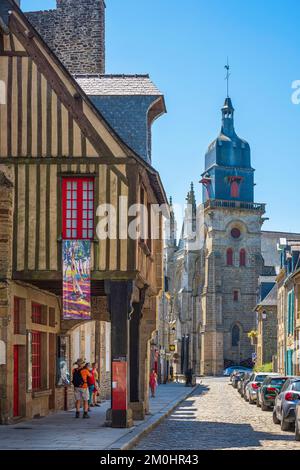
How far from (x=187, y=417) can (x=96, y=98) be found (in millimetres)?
9448

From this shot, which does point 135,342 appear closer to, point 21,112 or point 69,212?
point 69,212

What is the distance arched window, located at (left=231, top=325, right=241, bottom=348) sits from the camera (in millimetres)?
105875

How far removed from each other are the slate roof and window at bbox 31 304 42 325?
5755 millimetres

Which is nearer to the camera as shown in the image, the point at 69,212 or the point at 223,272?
the point at 69,212

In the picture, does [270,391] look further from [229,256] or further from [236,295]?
[229,256]

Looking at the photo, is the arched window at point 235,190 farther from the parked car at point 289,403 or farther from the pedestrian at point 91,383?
the parked car at point 289,403

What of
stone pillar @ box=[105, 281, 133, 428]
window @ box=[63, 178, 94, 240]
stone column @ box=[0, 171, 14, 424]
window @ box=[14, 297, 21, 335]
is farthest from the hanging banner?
window @ box=[14, 297, 21, 335]

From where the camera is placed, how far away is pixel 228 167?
114m

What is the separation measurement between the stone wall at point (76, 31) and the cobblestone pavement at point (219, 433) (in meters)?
14.8

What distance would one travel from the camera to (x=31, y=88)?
69.8 ft

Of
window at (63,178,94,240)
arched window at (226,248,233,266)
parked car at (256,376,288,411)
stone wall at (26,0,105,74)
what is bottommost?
parked car at (256,376,288,411)

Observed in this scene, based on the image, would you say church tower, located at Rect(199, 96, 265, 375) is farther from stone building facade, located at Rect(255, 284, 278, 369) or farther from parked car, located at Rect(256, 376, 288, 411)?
parked car, located at Rect(256, 376, 288, 411)

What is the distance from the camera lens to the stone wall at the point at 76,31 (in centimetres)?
3759
